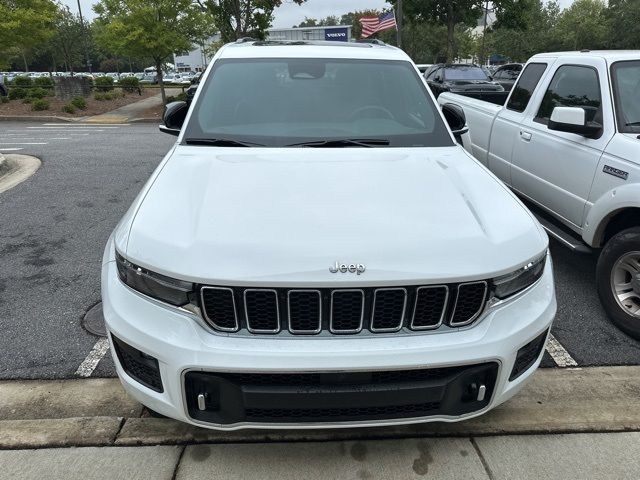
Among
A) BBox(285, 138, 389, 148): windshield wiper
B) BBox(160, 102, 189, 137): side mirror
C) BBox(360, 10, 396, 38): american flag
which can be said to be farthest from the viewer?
BBox(360, 10, 396, 38): american flag

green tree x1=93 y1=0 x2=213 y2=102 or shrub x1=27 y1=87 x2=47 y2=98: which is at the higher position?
green tree x1=93 y1=0 x2=213 y2=102

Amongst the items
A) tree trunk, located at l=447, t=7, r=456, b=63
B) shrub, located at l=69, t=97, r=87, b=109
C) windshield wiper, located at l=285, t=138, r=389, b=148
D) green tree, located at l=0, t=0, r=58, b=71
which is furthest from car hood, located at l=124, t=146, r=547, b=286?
tree trunk, located at l=447, t=7, r=456, b=63

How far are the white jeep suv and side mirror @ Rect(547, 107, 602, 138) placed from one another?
1494 mm

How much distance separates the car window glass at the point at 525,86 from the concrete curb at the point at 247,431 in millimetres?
2816

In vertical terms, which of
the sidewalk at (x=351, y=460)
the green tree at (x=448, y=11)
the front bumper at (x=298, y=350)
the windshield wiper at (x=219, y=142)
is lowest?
the sidewalk at (x=351, y=460)

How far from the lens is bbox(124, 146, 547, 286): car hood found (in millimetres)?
1983

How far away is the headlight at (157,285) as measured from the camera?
2023mm

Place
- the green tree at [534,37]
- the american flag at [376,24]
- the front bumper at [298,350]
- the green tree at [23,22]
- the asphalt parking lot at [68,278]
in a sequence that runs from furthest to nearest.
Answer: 1. the green tree at [534,37]
2. the american flag at [376,24]
3. the green tree at [23,22]
4. the asphalt parking lot at [68,278]
5. the front bumper at [298,350]

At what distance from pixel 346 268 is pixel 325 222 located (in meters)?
0.29

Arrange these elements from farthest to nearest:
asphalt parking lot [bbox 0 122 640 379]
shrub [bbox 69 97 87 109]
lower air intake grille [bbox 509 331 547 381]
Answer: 1. shrub [bbox 69 97 87 109]
2. asphalt parking lot [bbox 0 122 640 379]
3. lower air intake grille [bbox 509 331 547 381]

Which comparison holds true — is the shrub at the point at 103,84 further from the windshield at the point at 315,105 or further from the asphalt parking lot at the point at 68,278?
the windshield at the point at 315,105

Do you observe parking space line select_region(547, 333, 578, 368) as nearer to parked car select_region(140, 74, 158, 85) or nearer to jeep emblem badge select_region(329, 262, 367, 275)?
jeep emblem badge select_region(329, 262, 367, 275)

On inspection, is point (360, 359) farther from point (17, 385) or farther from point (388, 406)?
point (17, 385)

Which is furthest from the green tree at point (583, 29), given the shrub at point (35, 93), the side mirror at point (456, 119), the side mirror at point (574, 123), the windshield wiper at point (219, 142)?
the windshield wiper at point (219, 142)
